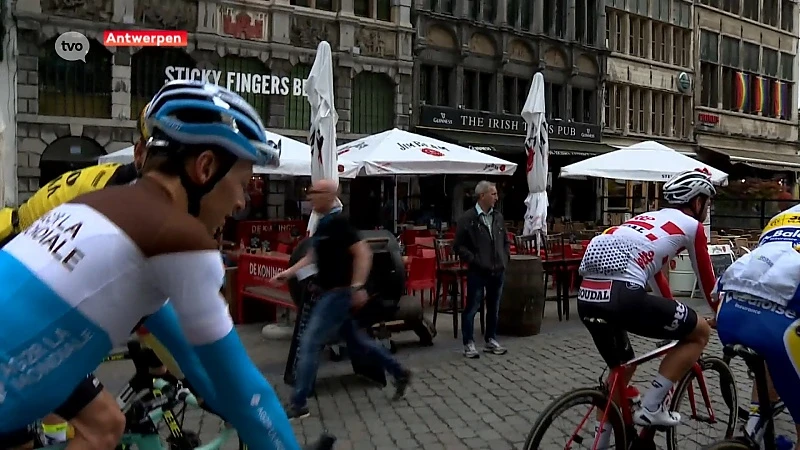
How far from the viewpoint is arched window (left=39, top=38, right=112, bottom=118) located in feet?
66.1

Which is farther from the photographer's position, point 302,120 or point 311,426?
point 302,120

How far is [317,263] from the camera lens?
6.40 m

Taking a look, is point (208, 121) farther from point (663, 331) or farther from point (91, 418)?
point (663, 331)

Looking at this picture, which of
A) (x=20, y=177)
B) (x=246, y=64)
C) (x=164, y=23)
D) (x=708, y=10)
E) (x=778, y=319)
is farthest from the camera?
(x=708, y=10)

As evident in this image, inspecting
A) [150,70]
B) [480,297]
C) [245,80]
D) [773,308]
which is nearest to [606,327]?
[773,308]

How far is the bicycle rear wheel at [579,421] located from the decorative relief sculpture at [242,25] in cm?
2008

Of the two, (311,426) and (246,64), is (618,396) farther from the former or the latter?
(246,64)

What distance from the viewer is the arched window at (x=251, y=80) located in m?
22.6

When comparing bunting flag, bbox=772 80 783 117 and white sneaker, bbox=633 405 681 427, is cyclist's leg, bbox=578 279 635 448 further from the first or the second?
bunting flag, bbox=772 80 783 117

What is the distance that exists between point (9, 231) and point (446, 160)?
33.4 ft

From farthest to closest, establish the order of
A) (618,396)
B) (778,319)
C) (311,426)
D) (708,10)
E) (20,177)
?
(708,10), (20,177), (311,426), (618,396), (778,319)

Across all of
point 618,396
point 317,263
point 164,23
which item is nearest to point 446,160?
point 317,263

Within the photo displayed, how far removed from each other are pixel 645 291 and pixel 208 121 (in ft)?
10.4

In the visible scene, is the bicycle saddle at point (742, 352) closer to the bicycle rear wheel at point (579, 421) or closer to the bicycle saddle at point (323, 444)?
the bicycle rear wheel at point (579, 421)
